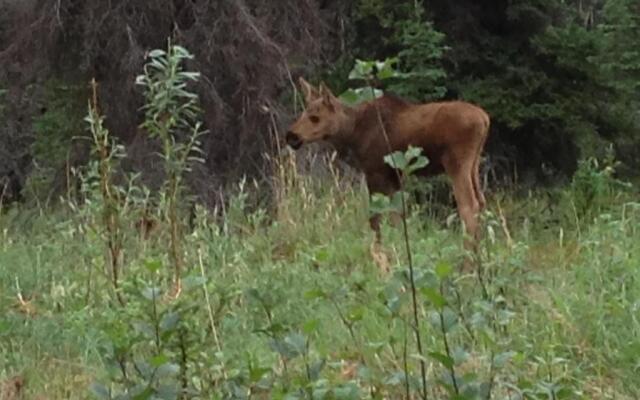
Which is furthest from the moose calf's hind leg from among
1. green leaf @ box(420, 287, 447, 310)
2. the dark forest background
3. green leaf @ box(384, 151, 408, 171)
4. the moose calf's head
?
green leaf @ box(420, 287, 447, 310)

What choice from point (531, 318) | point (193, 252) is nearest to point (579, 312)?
point (531, 318)

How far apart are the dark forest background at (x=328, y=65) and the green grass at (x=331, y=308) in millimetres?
4038

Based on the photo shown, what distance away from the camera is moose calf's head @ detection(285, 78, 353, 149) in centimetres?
882

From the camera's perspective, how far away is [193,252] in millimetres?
7539

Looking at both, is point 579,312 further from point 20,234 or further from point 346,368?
point 20,234

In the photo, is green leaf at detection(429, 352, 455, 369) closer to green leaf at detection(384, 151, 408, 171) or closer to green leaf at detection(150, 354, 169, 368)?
green leaf at detection(384, 151, 408, 171)

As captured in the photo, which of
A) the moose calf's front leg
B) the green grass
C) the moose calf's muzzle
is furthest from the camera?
the moose calf's muzzle

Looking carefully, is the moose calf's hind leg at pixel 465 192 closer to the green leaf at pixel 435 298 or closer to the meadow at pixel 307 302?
the meadow at pixel 307 302

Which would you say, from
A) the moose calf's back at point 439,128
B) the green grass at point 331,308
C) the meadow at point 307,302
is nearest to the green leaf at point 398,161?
the meadow at point 307,302

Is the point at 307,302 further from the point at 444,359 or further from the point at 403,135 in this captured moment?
the point at 444,359

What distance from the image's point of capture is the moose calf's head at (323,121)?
28.9 ft

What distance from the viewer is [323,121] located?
347 inches

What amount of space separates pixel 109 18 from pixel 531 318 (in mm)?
8025

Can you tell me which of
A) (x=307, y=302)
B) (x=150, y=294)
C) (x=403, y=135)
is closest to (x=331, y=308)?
(x=307, y=302)
